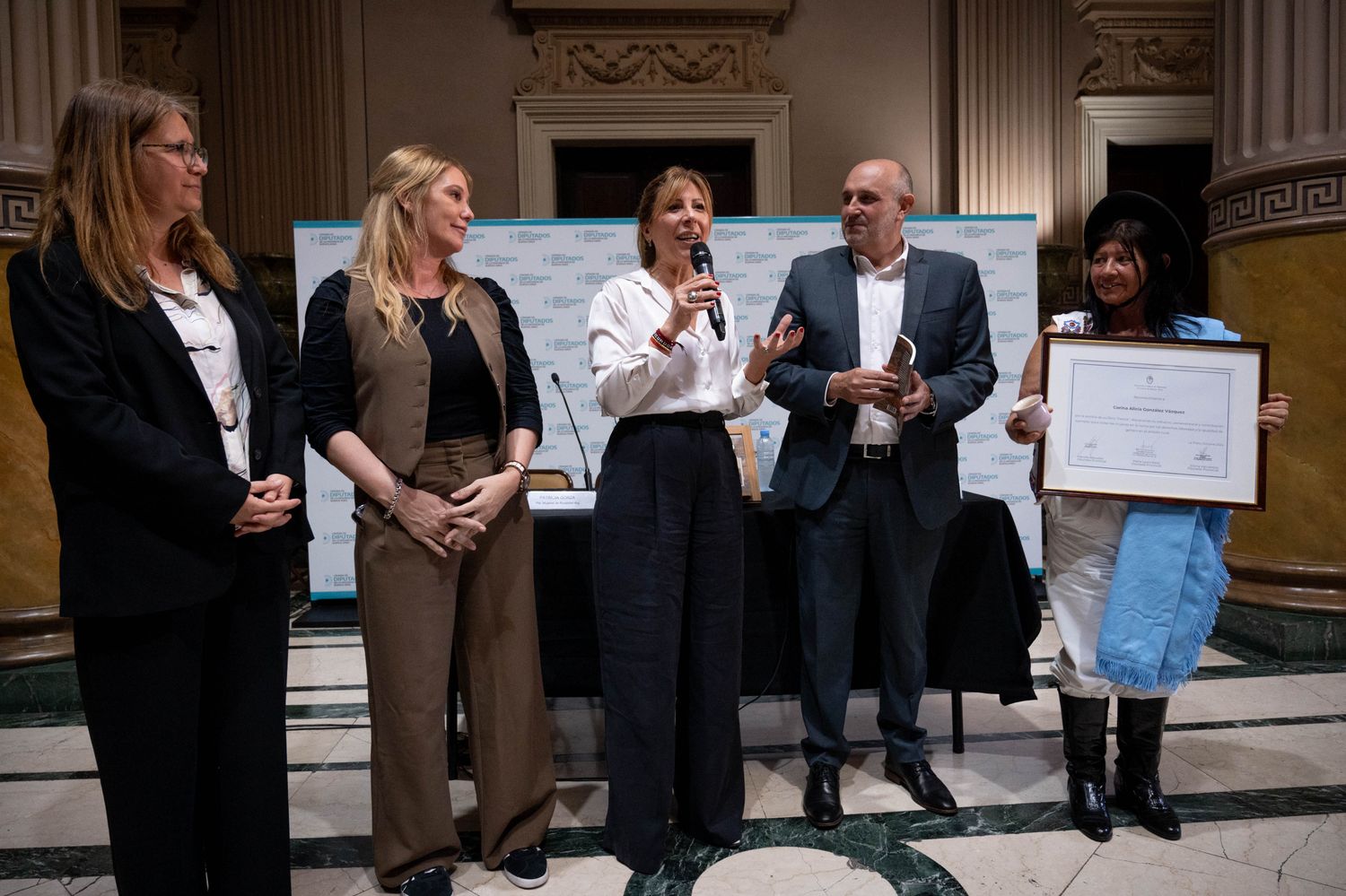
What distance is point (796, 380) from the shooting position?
8.09ft

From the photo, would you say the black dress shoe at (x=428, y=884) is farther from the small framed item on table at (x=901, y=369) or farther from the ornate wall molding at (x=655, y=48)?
the ornate wall molding at (x=655, y=48)

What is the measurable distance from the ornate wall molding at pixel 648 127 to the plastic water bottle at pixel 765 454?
2376 mm

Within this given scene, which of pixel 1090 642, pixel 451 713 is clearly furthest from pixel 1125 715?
pixel 451 713

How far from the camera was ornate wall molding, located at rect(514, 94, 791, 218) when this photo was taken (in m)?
6.46

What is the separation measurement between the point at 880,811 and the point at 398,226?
2.01 meters

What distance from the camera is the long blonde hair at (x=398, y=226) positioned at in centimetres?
211

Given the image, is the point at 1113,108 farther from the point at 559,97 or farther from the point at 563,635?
the point at 563,635

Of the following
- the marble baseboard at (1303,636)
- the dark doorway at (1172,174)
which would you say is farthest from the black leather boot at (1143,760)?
the dark doorway at (1172,174)

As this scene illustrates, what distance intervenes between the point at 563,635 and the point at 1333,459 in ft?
11.1

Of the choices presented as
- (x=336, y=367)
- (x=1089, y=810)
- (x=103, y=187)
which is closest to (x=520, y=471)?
(x=336, y=367)

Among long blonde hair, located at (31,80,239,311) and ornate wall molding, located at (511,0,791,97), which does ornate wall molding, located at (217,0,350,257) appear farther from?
long blonde hair, located at (31,80,239,311)

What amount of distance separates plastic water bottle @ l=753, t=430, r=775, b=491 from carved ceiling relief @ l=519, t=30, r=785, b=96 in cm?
300

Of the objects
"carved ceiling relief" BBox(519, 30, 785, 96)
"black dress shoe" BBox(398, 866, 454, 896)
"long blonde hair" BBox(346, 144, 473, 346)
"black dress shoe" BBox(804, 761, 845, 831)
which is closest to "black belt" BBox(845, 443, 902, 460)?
"black dress shoe" BBox(804, 761, 845, 831)

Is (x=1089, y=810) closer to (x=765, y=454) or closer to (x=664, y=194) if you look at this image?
(x=664, y=194)
